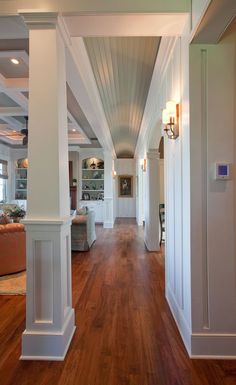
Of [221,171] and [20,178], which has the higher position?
[20,178]

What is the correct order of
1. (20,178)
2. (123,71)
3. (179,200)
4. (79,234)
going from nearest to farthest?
1. (179,200)
2. (123,71)
3. (79,234)
4. (20,178)

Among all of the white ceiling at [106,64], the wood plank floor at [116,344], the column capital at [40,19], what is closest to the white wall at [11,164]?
the white ceiling at [106,64]

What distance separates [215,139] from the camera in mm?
2002

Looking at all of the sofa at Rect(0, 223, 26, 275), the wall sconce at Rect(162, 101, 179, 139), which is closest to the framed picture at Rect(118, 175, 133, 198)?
the sofa at Rect(0, 223, 26, 275)

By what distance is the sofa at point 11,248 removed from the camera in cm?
379

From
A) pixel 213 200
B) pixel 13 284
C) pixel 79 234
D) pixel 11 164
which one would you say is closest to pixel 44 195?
pixel 213 200

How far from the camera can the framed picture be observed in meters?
12.1

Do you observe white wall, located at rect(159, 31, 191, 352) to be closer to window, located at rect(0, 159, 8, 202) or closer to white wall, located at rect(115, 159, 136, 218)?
window, located at rect(0, 159, 8, 202)

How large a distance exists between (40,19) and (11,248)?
10.1ft

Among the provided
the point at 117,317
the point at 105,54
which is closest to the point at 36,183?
the point at 117,317

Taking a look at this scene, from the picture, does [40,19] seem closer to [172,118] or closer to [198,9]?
[198,9]

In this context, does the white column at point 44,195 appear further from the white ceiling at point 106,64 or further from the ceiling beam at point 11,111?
the ceiling beam at point 11,111

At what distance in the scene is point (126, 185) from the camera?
39.7 ft

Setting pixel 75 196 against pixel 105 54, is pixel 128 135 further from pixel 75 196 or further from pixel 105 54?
pixel 105 54
